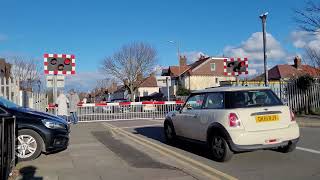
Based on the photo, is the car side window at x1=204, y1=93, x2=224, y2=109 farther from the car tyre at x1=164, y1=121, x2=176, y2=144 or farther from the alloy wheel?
the alloy wheel

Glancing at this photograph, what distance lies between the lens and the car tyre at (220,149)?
9.20 meters

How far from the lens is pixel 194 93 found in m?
11.5

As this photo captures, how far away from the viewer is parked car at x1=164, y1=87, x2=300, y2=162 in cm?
912

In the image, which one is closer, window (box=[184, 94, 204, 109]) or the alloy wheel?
the alloy wheel

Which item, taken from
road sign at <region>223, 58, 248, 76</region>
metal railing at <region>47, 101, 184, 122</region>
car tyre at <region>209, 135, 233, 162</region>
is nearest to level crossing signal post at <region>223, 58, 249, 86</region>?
road sign at <region>223, 58, 248, 76</region>

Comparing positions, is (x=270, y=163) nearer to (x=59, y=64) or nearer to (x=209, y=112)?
(x=209, y=112)

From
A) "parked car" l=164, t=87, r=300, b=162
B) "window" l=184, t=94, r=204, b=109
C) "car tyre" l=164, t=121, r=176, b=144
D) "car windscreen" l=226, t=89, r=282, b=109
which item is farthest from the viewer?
"car tyre" l=164, t=121, r=176, b=144

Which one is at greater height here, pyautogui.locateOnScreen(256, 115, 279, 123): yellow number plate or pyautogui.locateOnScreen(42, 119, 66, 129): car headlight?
pyautogui.locateOnScreen(256, 115, 279, 123): yellow number plate

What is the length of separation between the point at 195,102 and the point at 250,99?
1820mm

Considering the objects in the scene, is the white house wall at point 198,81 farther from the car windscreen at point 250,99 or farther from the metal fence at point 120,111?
the car windscreen at point 250,99

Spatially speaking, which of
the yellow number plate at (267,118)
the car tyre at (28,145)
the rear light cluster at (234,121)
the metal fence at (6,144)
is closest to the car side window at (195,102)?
the rear light cluster at (234,121)

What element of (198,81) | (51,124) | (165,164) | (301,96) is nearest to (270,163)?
(165,164)

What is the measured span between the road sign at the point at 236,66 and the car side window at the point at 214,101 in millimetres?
10023

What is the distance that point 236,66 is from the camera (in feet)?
66.6
